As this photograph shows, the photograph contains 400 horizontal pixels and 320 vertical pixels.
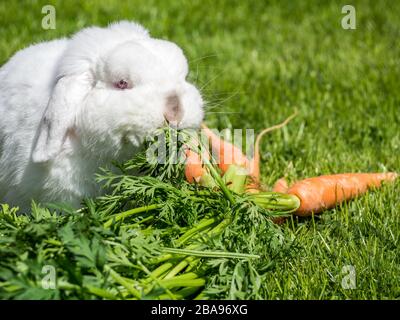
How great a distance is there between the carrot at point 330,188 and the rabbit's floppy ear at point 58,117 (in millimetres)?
1099

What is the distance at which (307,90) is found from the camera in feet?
16.0

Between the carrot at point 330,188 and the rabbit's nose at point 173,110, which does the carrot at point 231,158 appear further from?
the rabbit's nose at point 173,110

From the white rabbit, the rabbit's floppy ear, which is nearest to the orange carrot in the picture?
the white rabbit

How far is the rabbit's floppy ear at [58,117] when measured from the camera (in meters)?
2.82

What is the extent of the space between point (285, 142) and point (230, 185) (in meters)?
1.05

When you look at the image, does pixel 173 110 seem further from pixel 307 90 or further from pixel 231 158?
pixel 307 90

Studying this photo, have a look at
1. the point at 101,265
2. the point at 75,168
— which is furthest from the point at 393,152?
the point at 101,265

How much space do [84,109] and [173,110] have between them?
378mm

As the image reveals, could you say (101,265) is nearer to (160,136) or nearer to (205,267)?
(205,267)

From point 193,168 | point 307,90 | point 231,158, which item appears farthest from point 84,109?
point 307,90

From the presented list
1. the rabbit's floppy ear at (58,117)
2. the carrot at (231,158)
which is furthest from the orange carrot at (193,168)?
the rabbit's floppy ear at (58,117)

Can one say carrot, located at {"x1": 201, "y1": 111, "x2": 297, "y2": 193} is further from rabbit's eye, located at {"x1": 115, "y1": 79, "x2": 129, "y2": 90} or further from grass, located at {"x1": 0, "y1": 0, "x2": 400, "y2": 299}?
rabbit's eye, located at {"x1": 115, "y1": 79, "x2": 129, "y2": 90}

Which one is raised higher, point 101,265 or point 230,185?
point 230,185

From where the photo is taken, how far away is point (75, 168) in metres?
2.94
